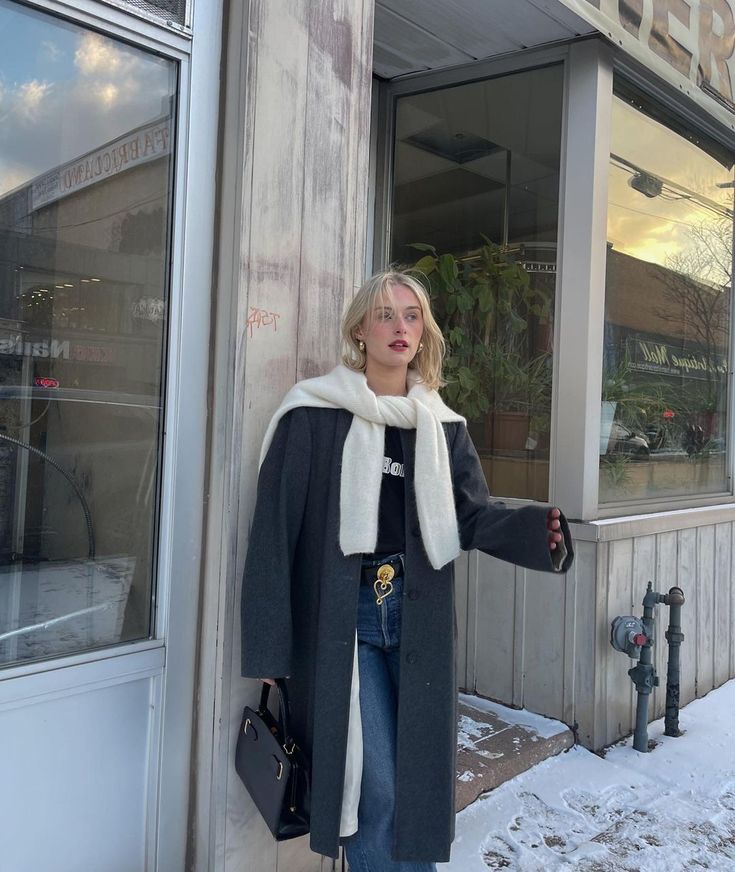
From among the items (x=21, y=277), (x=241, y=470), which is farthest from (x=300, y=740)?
(x=21, y=277)

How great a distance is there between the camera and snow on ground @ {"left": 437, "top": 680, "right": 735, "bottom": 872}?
Answer: 2.60 metres

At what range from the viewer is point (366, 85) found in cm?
255

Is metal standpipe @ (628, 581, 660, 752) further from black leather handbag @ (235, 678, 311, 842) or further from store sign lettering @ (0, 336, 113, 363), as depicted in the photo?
store sign lettering @ (0, 336, 113, 363)

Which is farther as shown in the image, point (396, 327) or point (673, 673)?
point (673, 673)

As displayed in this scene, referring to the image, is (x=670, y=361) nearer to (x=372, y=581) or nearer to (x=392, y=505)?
(x=392, y=505)

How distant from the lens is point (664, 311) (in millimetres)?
4391

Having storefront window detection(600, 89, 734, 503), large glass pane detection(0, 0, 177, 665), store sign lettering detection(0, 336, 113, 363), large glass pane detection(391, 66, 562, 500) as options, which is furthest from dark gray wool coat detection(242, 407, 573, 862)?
storefront window detection(600, 89, 734, 503)

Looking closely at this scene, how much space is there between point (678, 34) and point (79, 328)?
138 inches

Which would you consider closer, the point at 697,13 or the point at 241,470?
the point at 241,470

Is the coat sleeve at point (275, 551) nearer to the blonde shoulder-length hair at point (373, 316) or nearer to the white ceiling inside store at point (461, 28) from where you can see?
the blonde shoulder-length hair at point (373, 316)

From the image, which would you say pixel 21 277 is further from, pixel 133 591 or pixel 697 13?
pixel 697 13

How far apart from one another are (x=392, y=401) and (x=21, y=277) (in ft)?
3.27

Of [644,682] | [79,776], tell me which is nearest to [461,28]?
[644,682]

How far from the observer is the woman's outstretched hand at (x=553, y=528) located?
74.8 inches
